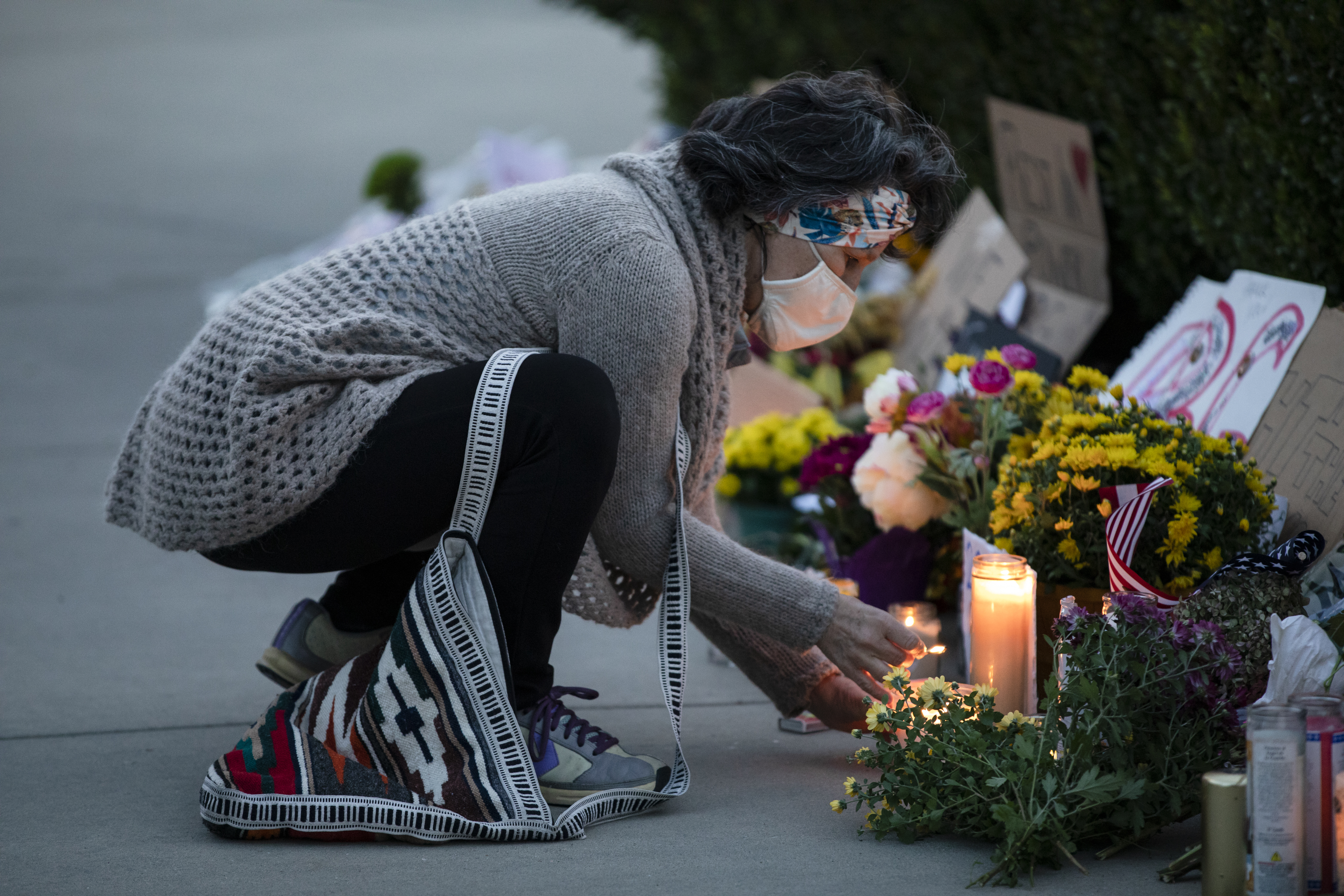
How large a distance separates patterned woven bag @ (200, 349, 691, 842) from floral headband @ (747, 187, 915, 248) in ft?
1.50

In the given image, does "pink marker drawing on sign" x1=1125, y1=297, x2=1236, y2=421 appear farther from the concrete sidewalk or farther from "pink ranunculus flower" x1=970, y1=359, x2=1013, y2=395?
the concrete sidewalk

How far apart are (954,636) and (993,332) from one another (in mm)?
899

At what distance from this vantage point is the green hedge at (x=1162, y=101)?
107 inches

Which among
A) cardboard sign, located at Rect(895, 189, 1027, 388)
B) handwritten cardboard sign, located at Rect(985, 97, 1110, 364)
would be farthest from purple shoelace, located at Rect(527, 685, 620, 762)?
handwritten cardboard sign, located at Rect(985, 97, 1110, 364)

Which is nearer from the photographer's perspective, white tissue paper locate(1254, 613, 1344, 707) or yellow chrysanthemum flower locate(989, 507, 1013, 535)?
white tissue paper locate(1254, 613, 1344, 707)

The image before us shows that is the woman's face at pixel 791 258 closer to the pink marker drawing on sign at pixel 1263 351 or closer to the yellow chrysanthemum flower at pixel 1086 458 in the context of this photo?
the yellow chrysanthemum flower at pixel 1086 458

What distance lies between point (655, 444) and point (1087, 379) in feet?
3.04

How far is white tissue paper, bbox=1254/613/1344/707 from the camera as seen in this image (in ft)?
5.86

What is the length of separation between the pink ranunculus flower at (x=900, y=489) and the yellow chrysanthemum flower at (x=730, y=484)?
0.70 meters

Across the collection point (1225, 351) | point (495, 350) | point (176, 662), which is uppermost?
point (495, 350)

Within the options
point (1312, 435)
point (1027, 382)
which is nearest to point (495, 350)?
point (1027, 382)

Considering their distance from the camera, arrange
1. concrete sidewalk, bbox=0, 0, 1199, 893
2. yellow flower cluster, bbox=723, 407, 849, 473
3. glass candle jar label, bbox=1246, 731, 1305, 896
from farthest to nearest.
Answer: yellow flower cluster, bbox=723, 407, 849, 473
concrete sidewalk, bbox=0, 0, 1199, 893
glass candle jar label, bbox=1246, 731, 1305, 896

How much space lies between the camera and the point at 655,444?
82.2 inches

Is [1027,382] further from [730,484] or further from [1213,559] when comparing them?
[730,484]
